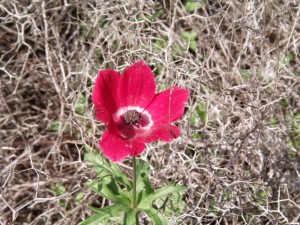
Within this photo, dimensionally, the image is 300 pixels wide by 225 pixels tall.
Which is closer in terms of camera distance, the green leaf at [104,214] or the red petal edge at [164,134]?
the red petal edge at [164,134]

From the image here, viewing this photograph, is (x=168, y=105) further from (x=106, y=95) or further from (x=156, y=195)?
(x=156, y=195)

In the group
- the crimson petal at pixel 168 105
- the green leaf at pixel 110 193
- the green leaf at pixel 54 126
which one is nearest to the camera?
the crimson petal at pixel 168 105

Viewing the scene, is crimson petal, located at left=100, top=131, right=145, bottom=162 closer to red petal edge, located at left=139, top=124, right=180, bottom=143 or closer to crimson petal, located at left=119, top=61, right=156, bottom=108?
red petal edge, located at left=139, top=124, right=180, bottom=143

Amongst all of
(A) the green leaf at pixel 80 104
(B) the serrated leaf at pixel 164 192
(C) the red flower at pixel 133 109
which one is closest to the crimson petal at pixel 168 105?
(C) the red flower at pixel 133 109

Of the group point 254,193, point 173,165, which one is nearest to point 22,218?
point 173,165

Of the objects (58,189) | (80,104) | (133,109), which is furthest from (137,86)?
(58,189)

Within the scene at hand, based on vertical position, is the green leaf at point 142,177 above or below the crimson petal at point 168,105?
below

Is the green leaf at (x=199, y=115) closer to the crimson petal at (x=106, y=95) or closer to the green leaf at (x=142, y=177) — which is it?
the green leaf at (x=142, y=177)

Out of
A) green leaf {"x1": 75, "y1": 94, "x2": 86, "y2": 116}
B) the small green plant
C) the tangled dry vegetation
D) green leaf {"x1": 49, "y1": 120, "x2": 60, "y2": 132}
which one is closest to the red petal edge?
the small green plant
